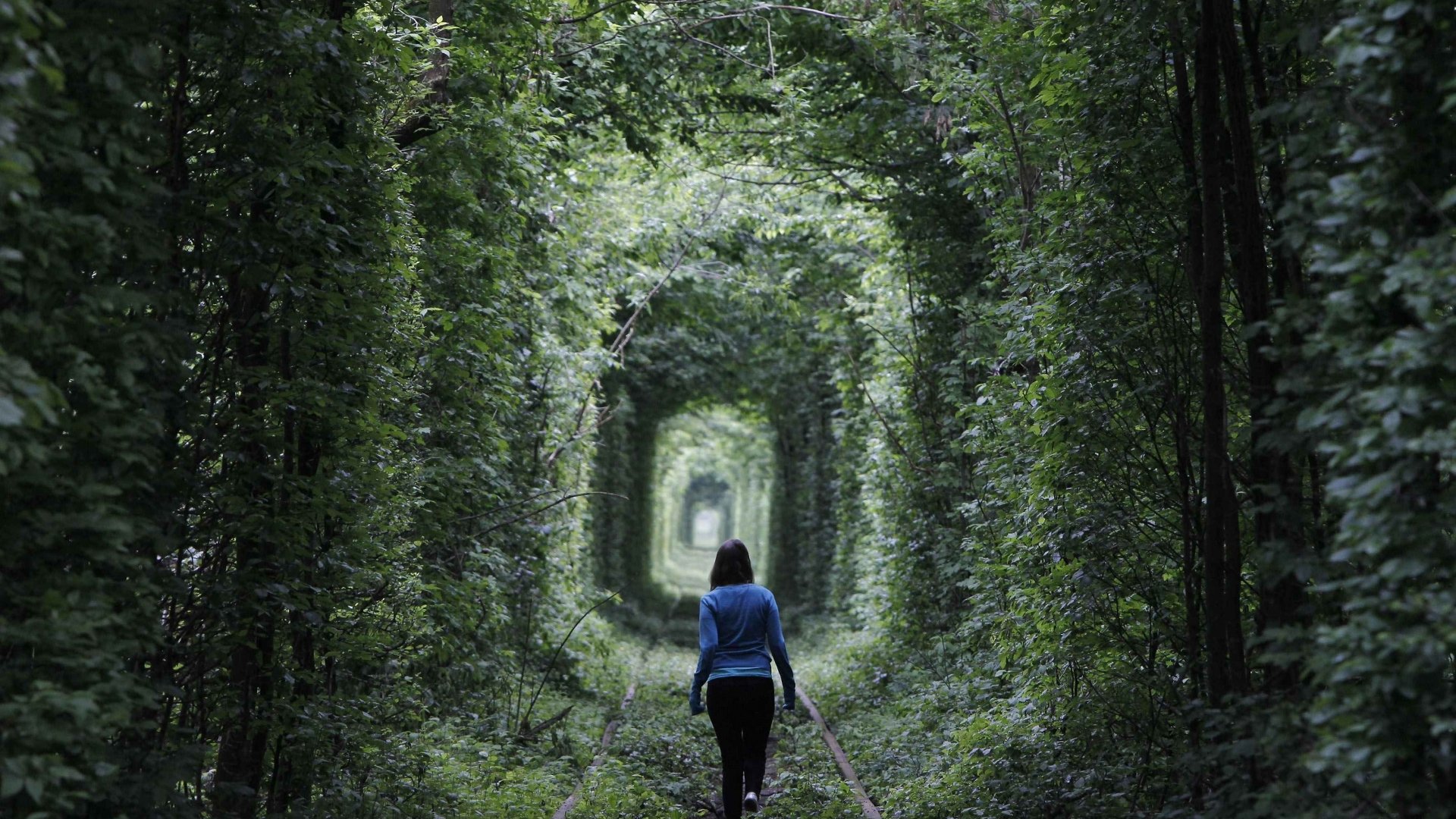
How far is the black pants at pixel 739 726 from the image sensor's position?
678cm

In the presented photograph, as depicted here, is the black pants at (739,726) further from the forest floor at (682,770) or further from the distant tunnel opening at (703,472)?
the distant tunnel opening at (703,472)

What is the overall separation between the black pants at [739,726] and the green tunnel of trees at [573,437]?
1.41 m

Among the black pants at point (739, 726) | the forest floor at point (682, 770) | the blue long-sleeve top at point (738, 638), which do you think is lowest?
the forest floor at point (682, 770)

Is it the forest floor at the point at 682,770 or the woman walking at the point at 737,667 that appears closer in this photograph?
the woman walking at the point at 737,667

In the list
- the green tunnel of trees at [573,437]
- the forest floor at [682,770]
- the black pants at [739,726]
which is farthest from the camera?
the forest floor at [682,770]

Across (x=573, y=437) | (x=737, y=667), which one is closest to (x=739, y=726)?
(x=737, y=667)

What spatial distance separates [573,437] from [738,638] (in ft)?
19.2

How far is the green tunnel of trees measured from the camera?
317 centimetres

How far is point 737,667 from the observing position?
6805 mm

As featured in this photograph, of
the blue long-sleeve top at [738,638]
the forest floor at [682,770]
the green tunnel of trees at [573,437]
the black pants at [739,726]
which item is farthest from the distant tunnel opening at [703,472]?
the blue long-sleeve top at [738,638]

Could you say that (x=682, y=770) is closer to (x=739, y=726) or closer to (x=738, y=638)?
(x=739, y=726)

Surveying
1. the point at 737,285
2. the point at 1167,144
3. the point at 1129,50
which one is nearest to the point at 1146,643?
the point at 1167,144

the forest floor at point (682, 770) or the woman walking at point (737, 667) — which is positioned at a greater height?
the woman walking at point (737, 667)

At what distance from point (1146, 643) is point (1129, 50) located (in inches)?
124
